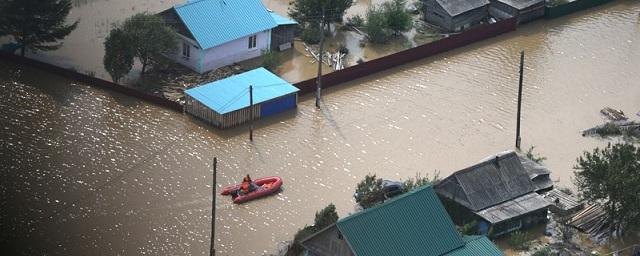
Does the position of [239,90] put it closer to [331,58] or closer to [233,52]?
[233,52]

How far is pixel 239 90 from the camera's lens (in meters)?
49.9

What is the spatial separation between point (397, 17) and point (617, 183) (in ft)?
66.2

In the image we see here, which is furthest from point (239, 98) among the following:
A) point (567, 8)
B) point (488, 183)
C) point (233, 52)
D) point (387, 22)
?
point (567, 8)

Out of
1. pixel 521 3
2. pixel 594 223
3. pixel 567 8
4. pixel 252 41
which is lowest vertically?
pixel 594 223

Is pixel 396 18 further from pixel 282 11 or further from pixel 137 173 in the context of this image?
pixel 137 173

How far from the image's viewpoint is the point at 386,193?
144 ft

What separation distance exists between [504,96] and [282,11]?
45.1ft

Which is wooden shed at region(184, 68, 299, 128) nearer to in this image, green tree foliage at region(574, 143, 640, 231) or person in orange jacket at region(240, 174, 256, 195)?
person in orange jacket at region(240, 174, 256, 195)

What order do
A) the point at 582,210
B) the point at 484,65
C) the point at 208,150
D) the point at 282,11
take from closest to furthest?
the point at 582,210 → the point at 208,150 → the point at 484,65 → the point at 282,11

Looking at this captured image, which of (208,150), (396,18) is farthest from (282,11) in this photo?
(208,150)

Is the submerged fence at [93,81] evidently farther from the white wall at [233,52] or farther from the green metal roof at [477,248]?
the green metal roof at [477,248]

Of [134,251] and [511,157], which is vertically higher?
[511,157]

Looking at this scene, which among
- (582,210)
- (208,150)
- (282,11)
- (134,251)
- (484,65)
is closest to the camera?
(134,251)

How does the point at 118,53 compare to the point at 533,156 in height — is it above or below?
above
